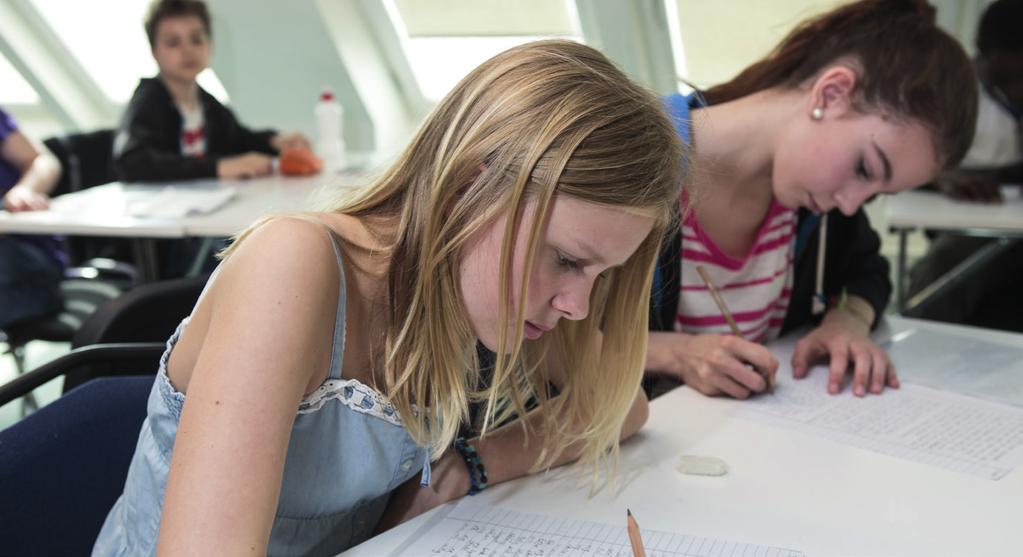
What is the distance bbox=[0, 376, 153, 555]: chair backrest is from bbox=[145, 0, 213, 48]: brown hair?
2366 millimetres

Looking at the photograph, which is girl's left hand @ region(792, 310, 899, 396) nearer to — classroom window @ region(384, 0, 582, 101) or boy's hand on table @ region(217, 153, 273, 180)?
boy's hand on table @ region(217, 153, 273, 180)

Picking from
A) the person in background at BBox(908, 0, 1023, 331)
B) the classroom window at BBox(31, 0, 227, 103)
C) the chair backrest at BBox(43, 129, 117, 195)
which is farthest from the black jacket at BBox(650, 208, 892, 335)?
the classroom window at BBox(31, 0, 227, 103)

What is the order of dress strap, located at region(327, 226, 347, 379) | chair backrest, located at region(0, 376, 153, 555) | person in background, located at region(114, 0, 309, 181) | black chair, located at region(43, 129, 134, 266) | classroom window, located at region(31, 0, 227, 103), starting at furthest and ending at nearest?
classroom window, located at region(31, 0, 227, 103)
black chair, located at region(43, 129, 134, 266)
person in background, located at region(114, 0, 309, 181)
chair backrest, located at region(0, 376, 153, 555)
dress strap, located at region(327, 226, 347, 379)

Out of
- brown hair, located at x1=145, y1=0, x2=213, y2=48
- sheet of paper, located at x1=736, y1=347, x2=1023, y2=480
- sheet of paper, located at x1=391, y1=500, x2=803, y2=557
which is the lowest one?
sheet of paper, located at x1=736, y1=347, x2=1023, y2=480

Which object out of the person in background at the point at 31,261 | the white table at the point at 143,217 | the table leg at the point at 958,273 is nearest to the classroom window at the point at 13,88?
the person in background at the point at 31,261

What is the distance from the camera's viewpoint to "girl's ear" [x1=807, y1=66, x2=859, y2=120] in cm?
143

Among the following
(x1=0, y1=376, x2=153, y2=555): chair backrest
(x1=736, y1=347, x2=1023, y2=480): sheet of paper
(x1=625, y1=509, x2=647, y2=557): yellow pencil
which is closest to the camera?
(x1=625, y1=509, x2=647, y2=557): yellow pencil

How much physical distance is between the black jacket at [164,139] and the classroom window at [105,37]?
194 cm

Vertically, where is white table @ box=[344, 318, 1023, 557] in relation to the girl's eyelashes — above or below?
below

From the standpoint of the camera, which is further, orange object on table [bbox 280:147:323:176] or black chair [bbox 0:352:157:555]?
orange object on table [bbox 280:147:323:176]

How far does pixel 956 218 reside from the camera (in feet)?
8.45

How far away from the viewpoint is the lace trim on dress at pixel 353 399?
93cm

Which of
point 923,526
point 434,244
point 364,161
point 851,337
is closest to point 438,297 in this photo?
point 434,244

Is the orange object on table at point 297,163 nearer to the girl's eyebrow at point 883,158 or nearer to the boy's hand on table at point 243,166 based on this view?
the boy's hand on table at point 243,166
